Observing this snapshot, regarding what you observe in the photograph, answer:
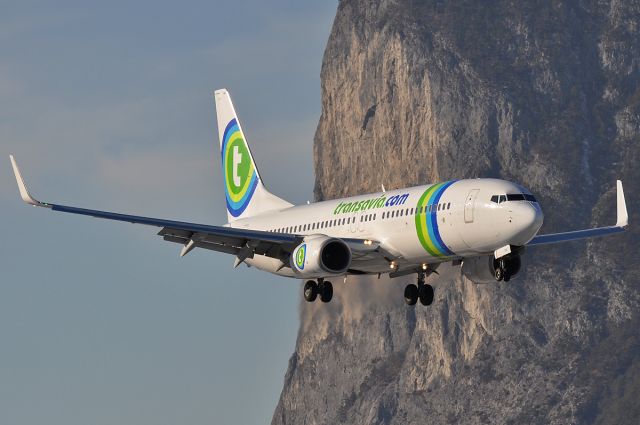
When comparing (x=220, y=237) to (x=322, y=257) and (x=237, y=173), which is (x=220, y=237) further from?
(x=237, y=173)

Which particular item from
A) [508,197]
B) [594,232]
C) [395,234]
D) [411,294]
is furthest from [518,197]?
[411,294]

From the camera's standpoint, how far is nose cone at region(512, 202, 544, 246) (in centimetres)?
7781

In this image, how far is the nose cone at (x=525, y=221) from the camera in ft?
255

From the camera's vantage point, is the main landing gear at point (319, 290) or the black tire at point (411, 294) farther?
the black tire at point (411, 294)

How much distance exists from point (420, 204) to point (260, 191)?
23.9 metres

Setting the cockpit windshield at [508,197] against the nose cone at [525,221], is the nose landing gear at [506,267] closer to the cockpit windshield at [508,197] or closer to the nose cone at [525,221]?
the nose cone at [525,221]

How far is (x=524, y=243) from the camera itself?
3132 inches

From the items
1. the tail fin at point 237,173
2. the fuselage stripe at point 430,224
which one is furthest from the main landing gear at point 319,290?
the tail fin at point 237,173

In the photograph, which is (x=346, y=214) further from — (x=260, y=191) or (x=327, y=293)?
(x=260, y=191)

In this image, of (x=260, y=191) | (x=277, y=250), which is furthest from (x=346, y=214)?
(x=260, y=191)

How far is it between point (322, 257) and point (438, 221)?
6101 mm

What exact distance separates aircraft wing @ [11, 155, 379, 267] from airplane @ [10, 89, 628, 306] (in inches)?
1.9

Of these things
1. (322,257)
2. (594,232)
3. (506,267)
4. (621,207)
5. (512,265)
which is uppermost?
(621,207)

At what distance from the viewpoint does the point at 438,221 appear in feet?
262
